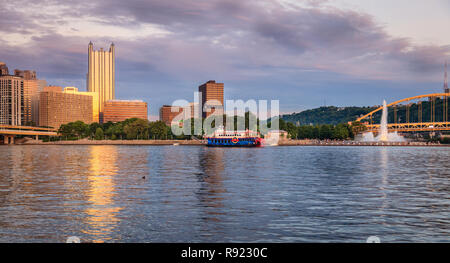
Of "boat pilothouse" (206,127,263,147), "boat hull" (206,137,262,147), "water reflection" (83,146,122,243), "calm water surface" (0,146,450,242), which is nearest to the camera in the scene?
"calm water surface" (0,146,450,242)

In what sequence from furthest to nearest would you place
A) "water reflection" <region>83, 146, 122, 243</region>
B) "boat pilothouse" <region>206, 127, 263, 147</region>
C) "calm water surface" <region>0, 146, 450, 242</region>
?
"boat pilothouse" <region>206, 127, 263, 147</region> < "water reflection" <region>83, 146, 122, 243</region> < "calm water surface" <region>0, 146, 450, 242</region>

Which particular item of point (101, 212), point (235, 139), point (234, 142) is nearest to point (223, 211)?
point (101, 212)

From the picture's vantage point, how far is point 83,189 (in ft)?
111

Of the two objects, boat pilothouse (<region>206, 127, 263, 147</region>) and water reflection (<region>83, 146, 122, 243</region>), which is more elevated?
boat pilothouse (<region>206, 127, 263, 147</region>)

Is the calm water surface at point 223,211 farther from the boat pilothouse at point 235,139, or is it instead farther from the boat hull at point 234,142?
the boat pilothouse at point 235,139

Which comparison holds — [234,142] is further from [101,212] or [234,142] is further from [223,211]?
[101,212]

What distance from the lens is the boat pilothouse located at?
18075cm

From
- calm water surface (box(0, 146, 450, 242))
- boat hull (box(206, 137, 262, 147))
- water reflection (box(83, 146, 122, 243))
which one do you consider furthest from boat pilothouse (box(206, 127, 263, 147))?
water reflection (box(83, 146, 122, 243))

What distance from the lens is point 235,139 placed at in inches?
7210

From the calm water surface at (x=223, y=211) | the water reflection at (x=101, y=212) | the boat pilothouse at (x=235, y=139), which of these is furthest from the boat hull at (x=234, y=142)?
the water reflection at (x=101, y=212)

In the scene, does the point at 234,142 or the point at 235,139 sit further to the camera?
the point at 235,139

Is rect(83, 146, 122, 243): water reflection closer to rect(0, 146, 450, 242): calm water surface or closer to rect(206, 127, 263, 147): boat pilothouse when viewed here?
rect(0, 146, 450, 242): calm water surface

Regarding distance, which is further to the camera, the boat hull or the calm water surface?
the boat hull
